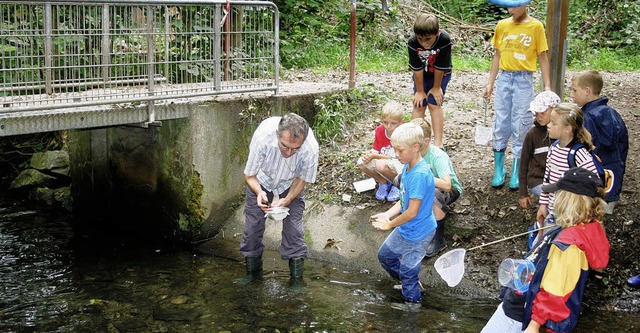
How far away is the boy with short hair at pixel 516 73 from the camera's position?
24.2ft

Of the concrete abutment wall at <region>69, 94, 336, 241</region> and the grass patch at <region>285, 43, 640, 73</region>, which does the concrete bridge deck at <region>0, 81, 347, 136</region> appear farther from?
the grass patch at <region>285, 43, 640, 73</region>

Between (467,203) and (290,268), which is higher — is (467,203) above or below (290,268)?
above

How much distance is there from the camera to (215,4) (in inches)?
335

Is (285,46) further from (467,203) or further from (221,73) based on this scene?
(467,203)

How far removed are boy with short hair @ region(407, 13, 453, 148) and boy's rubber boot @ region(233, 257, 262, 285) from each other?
2146 mm

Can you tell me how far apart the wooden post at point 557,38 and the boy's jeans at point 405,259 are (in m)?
2.23

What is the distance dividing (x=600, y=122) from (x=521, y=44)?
1.35 m

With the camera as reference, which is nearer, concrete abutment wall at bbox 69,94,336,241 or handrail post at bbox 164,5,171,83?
handrail post at bbox 164,5,171,83

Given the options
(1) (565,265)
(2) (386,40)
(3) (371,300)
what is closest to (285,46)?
(2) (386,40)

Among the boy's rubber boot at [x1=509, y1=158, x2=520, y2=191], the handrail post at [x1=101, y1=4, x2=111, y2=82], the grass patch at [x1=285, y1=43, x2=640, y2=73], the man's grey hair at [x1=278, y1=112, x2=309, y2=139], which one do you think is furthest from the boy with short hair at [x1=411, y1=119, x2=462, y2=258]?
the grass patch at [x1=285, y1=43, x2=640, y2=73]

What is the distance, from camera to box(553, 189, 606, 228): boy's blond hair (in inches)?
184

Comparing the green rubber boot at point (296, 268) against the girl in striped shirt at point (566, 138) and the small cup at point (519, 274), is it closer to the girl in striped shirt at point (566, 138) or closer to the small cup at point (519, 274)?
the girl in striped shirt at point (566, 138)

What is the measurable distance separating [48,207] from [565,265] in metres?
8.24

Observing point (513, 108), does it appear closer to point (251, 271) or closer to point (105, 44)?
point (251, 271)
